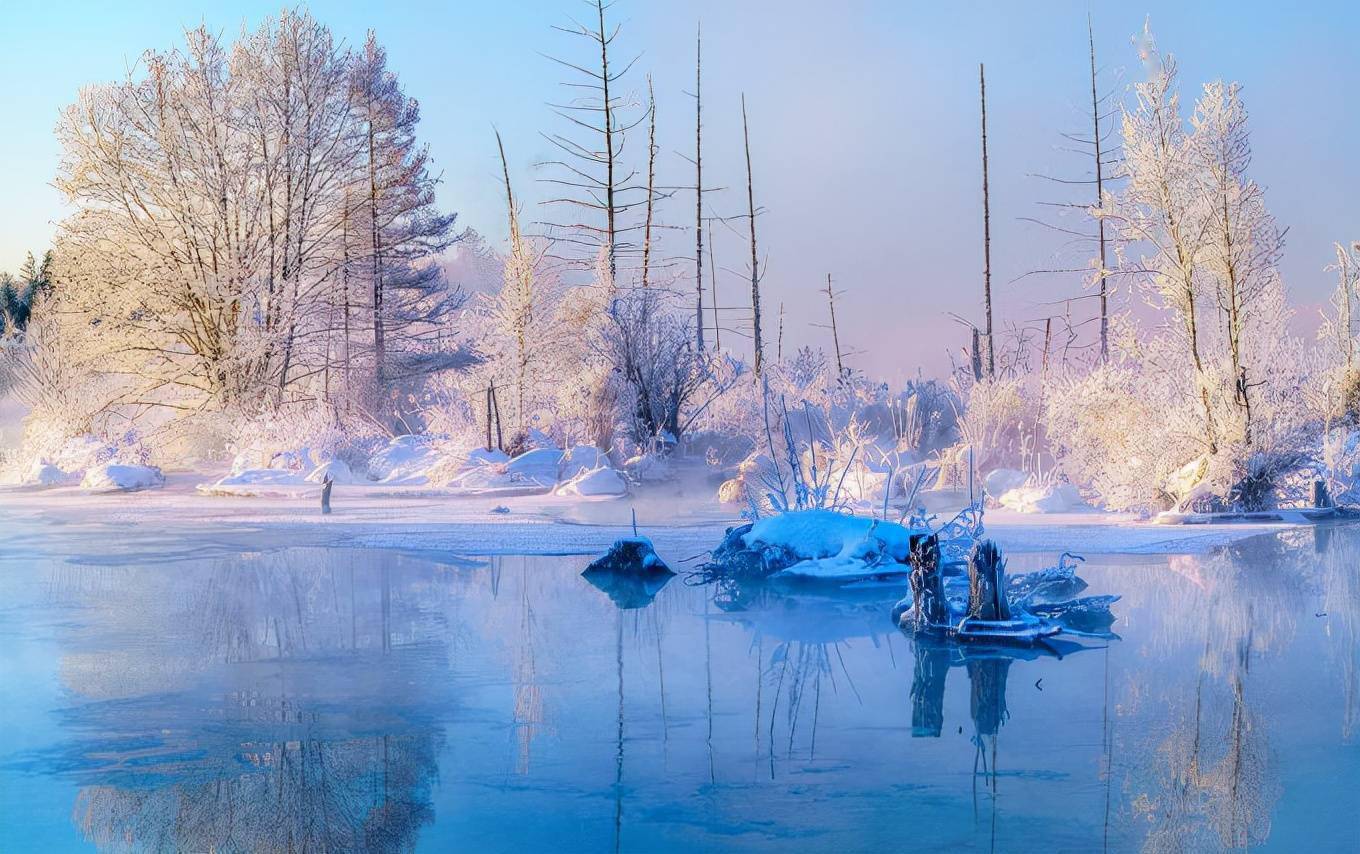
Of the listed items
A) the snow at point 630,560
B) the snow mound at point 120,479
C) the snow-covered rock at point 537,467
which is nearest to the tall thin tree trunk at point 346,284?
the snow mound at point 120,479

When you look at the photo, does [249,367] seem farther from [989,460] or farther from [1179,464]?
[1179,464]

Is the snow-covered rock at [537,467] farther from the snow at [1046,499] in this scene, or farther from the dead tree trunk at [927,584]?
the dead tree trunk at [927,584]

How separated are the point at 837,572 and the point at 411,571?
12.7ft

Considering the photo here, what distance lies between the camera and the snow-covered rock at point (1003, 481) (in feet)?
59.6

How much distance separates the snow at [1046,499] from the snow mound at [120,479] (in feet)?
47.1

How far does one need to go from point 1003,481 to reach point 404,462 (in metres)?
10.4

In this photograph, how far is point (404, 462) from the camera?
2248 centimetres

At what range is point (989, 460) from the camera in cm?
2078

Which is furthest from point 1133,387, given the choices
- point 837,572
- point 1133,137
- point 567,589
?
point 567,589

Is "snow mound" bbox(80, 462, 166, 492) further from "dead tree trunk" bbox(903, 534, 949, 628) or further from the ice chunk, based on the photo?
"dead tree trunk" bbox(903, 534, 949, 628)

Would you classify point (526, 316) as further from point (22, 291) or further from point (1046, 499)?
point (22, 291)

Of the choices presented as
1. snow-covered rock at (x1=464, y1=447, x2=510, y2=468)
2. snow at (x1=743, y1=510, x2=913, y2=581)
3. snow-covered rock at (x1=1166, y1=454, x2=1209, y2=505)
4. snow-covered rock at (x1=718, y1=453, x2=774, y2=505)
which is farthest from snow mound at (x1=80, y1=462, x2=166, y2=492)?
snow-covered rock at (x1=1166, y1=454, x2=1209, y2=505)

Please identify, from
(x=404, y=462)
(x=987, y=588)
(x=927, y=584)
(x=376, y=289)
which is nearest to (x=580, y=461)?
(x=404, y=462)

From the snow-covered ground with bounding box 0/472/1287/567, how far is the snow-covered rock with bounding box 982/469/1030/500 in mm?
1703
